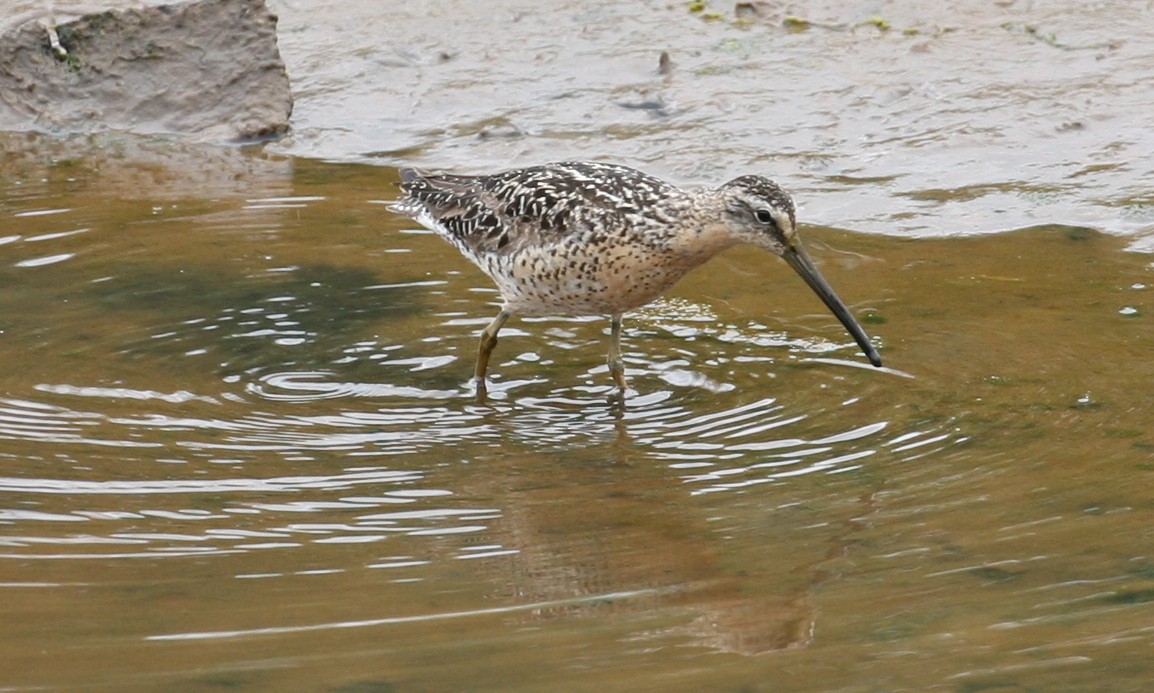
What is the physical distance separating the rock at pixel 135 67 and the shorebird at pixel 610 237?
14.7 feet

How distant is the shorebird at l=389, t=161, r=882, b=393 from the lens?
22.2 feet

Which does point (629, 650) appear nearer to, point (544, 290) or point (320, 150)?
point (544, 290)

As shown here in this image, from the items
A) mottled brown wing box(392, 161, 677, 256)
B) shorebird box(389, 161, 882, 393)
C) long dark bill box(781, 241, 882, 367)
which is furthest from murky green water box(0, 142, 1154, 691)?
mottled brown wing box(392, 161, 677, 256)

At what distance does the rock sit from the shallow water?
36 centimetres

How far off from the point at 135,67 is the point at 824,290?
6.59 m

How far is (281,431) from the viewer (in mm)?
6484

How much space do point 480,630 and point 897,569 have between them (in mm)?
1260

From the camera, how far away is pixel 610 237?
6.96m

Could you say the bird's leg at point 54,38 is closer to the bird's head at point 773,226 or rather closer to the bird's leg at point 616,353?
the bird's leg at point 616,353

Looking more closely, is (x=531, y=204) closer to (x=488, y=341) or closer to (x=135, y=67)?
(x=488, y=341)

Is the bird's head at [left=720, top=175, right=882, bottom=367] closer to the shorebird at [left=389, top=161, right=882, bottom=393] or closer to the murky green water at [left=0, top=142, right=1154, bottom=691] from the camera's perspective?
the shorebird at [left=389, top=161, right=882, bottom=393]

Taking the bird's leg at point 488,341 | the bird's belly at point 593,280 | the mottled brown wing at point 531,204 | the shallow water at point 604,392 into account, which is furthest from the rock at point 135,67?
the bird's belly at point 593,280

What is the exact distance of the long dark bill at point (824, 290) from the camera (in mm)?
6742

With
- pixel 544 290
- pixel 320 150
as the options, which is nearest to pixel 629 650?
pixel 544 290
